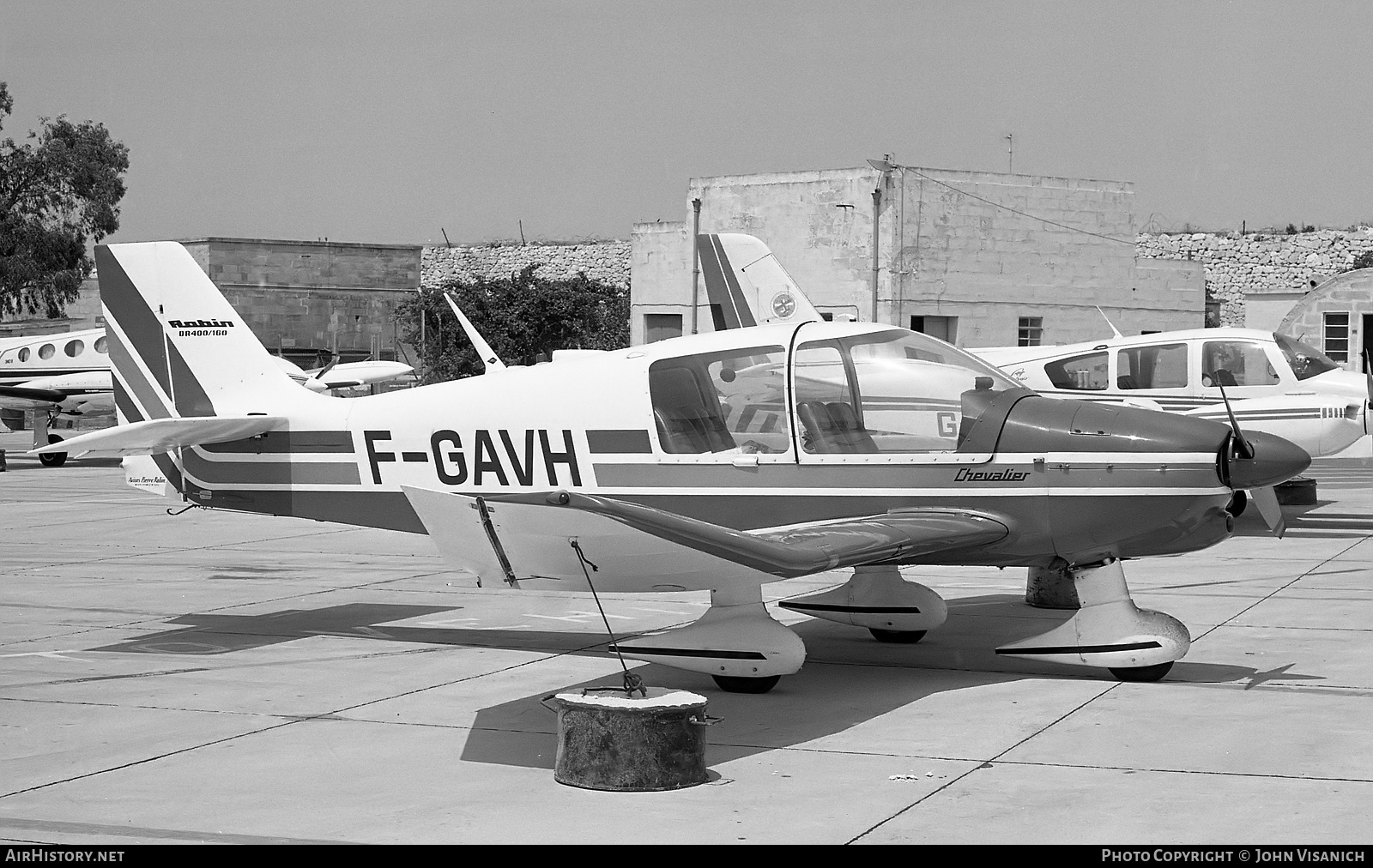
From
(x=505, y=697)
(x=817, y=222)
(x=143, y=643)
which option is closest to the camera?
(x=505, y=697)

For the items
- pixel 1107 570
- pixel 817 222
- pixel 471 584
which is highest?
pixel 817 222

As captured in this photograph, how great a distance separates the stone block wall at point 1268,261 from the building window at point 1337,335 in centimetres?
1745

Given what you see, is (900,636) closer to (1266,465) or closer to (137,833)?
(1266,465)

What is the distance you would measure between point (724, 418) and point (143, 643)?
14.1 feet

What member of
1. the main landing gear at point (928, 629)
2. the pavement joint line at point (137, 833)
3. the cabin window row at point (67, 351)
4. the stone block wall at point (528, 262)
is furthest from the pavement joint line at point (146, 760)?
the stone block wall at point (528, 262)

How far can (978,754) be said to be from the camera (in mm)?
6699

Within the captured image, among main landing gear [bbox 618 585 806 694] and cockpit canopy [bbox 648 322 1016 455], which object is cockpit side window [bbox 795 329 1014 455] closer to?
cockpit canopy [bbox 648 322 1016 455]

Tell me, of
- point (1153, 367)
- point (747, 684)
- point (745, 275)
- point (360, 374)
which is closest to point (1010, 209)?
point (745, 275)

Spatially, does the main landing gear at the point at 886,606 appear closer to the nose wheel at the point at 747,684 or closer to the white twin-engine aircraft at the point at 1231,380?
the nose wheel at the point at 747,684

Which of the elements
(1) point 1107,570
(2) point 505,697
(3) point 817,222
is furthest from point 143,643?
(3) point 817,222

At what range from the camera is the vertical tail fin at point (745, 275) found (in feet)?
74.3

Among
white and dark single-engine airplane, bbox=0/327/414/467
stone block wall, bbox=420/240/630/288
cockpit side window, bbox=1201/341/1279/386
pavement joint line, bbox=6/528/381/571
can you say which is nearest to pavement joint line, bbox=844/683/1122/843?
cockpit side window, bbox=1201/341/1279/386

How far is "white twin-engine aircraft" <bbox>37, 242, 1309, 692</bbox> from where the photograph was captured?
7082mm
